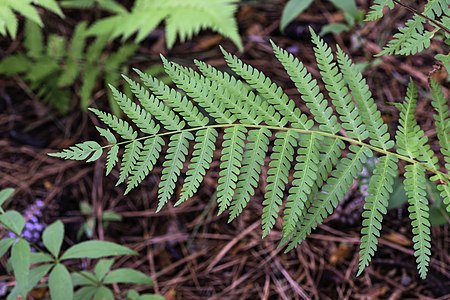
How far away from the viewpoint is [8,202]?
12.1 ft

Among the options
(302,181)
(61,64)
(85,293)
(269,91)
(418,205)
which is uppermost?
(269,91)

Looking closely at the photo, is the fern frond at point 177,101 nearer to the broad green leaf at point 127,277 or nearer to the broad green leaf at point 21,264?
the broad green leaf at point 21,264

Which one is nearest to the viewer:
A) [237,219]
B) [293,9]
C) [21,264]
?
[21,264]

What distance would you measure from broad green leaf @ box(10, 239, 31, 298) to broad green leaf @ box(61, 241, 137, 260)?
0.24m

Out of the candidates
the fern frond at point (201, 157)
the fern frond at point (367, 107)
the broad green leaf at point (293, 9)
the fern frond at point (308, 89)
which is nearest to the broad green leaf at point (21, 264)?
the fern frond at point (201, 157)

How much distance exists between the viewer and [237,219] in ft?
11.5

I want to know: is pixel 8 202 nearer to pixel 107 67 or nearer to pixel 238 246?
pixel 107 67

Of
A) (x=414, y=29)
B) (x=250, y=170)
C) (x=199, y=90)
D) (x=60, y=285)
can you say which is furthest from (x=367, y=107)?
(x=60, y=285)

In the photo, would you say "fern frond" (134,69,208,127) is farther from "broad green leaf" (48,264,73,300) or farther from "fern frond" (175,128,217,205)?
"broad green leaf" (48,264,73,300)

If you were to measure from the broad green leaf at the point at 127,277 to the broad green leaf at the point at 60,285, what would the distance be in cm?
29

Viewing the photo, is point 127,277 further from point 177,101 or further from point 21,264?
point 177,101

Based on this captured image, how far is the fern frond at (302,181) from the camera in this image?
6.30ft

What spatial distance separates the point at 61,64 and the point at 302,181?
2.70 meters

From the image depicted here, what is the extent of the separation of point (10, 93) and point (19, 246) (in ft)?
7.06
